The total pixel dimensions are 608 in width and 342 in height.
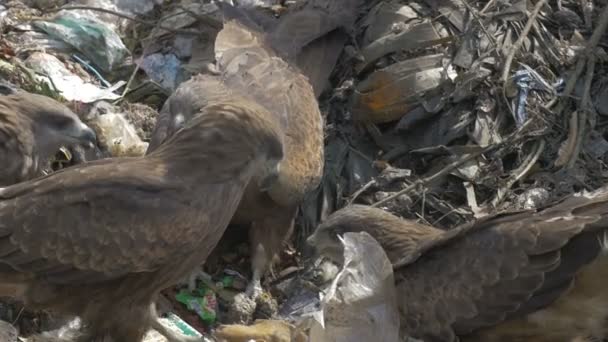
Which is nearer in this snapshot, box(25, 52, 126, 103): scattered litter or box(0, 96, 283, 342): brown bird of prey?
box(0, 96, 283, 342): brown bird of prey

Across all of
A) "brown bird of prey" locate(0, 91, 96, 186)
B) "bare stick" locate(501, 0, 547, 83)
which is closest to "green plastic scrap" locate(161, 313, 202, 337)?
"brown bird of prey" locate(0, 91, 96, 186)

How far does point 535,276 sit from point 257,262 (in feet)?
7.25

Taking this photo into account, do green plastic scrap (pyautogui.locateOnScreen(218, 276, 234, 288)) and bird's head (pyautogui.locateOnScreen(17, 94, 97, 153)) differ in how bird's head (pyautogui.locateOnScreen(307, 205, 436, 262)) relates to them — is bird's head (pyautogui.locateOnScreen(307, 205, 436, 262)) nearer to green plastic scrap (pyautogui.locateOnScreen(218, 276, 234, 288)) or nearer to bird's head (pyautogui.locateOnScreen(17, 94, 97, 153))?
green plastic scrap (pyautogui.locateOnScreen(218, 276, 234, 288))

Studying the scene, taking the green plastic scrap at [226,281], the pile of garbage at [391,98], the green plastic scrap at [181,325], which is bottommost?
the green plastic scrap at [226,281]

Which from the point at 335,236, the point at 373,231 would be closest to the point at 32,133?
the point at 335,236

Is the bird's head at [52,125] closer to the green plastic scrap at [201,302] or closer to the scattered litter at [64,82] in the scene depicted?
the scattered litter at [64,82]

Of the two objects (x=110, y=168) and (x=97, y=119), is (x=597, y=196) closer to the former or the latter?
(x=110, y=168)

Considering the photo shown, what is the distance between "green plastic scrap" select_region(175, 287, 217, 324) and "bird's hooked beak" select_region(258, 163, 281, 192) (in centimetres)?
77

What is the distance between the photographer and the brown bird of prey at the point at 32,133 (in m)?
6.67

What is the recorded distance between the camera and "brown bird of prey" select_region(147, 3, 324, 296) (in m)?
6.95

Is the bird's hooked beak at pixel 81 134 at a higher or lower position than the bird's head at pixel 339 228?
higher

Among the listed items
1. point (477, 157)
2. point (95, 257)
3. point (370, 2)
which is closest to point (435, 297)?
point (95, 257)

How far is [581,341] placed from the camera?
5.75 meters

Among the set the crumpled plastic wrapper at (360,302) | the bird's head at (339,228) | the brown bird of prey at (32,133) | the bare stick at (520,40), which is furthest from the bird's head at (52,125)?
the bare stick at (520,40)
